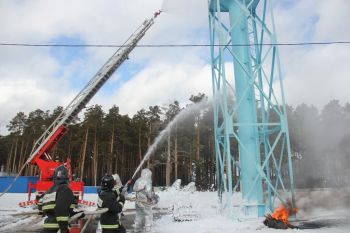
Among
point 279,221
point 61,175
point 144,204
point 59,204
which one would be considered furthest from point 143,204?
point 59,204

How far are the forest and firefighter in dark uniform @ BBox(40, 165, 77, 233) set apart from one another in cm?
2152

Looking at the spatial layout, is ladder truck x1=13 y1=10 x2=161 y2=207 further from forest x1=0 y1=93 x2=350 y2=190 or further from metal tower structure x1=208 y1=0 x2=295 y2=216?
forest x1=0 y1=93 x2=350 y2=190

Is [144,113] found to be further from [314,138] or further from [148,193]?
[148,193]

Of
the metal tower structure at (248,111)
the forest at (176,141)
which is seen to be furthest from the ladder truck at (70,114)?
the forest at (176,141)

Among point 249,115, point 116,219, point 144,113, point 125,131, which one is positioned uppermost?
point 144,113

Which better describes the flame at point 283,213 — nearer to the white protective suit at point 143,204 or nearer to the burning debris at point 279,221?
the burning debris at point 279,221

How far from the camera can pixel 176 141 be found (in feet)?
134

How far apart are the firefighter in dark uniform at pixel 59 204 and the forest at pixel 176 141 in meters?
21.5

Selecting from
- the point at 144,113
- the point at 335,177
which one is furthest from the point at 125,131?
the point at 335,177

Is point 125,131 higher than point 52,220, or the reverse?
point 125,131

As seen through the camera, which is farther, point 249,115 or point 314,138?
point 314,138

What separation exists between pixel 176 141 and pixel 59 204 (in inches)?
1421

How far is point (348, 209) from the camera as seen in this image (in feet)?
50.4

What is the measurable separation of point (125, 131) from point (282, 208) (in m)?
37.9
